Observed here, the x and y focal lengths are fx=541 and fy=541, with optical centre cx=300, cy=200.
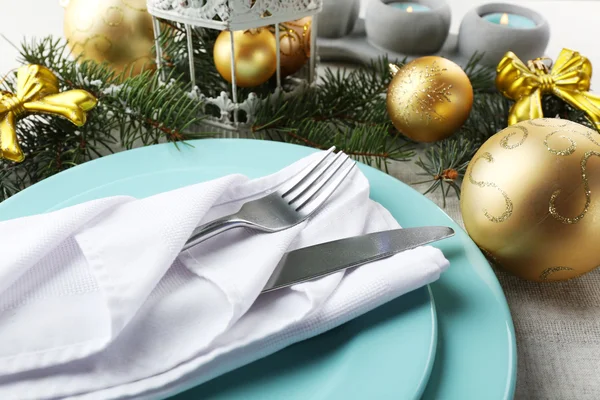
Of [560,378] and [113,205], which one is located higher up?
[113,205]

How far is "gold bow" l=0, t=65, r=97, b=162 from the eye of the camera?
482mm

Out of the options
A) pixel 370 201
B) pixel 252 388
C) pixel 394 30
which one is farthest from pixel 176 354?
pixel 394 30

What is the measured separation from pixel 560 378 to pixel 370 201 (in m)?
0.17

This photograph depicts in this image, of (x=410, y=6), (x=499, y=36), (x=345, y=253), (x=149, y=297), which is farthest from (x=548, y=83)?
(x=149, y=297)

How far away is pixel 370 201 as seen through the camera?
0.39 meters

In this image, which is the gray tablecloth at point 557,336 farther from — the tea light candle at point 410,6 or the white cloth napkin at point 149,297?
the tea light candle at point 410,6

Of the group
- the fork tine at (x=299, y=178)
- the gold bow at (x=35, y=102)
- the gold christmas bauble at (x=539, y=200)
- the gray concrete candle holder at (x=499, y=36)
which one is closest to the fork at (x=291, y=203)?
the fork tine at (x=299, y=178)

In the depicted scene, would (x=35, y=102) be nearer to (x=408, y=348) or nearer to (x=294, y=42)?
(x=294, y=42)

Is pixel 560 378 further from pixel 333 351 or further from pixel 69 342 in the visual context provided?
pixel 69 342

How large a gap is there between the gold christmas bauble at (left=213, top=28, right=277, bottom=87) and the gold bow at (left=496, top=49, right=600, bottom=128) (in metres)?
0.24

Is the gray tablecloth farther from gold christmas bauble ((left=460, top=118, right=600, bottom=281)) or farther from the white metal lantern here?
the white metal lantern

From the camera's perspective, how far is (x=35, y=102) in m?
0.50

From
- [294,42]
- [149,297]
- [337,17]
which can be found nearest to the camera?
[149,297]

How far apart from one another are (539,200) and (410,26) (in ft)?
1.14
